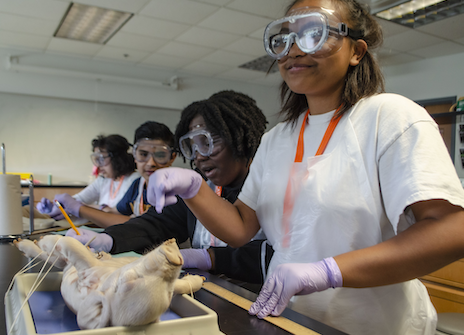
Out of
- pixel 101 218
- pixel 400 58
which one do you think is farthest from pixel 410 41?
pixel 101 218

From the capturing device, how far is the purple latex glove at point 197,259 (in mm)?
1309

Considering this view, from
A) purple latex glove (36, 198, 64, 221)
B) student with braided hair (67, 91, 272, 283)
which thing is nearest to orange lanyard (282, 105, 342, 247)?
student with braided hair (67, 91, 272, 283)

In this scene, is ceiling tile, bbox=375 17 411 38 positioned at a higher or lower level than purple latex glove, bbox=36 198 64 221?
higher

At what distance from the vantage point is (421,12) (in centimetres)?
446

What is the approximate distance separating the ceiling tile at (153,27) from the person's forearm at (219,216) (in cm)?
404

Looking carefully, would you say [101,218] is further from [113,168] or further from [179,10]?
[179,10]

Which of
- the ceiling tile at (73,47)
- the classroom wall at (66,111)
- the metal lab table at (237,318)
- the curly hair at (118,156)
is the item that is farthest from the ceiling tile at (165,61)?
the metal lab table at (237,318)

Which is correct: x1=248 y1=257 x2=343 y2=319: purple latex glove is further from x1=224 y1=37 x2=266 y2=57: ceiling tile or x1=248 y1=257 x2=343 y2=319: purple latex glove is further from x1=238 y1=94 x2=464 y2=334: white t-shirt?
x1=224 y1=37 x2=266 y2=57: ceiling tile

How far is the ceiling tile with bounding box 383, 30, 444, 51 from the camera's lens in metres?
5.05

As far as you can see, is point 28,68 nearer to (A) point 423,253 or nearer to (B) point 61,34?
(B) point 61,34

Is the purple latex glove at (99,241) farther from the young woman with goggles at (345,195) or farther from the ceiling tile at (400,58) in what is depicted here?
the ceiling tile at (400,58)

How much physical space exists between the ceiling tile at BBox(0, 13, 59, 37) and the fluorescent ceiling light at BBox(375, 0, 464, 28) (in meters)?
4.22

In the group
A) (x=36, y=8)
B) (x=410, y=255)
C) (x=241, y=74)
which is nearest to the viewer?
(x=410, y=255)

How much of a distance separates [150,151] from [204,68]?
439 centimetres
